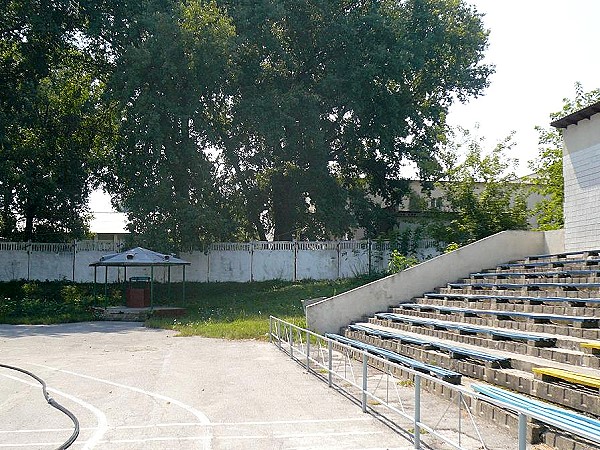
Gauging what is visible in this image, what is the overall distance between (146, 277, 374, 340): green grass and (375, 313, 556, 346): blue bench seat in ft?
11.8

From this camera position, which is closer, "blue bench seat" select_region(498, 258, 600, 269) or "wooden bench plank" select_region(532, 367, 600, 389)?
"wooden bench plank" select_region(532, 367, 600, 389)

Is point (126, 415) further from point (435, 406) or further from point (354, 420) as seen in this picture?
point (435, 406)

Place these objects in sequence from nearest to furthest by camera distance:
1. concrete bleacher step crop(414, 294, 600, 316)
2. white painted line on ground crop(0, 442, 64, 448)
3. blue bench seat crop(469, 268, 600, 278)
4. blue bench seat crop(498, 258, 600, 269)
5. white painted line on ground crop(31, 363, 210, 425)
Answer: white painted line on ground crop(0, 442, 64, 448) < white painted line on ground crop(31, 363, 210, 425) < concrete bleacher step crop(414, 294, 600, 316) < blue bench seat crop(469, 268, 600, 278) < blue bench seat crop(498, 258, 600, 269)

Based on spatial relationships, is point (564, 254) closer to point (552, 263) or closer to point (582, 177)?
point (552, 263)

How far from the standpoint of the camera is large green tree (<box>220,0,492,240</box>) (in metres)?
32.2

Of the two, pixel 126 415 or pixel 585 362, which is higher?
pixel 585 362

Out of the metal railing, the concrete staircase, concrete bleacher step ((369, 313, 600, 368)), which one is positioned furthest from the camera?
concrete bleacher step ((369, 313, 600, 368))

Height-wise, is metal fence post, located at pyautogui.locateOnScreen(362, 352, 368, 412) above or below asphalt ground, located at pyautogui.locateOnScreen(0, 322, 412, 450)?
above

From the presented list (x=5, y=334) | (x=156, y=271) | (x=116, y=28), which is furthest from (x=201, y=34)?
(x=5, y=334)

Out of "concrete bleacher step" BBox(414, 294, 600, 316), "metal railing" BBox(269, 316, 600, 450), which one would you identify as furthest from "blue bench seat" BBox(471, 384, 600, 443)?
"concrete bleacher step" BBox(414, 294, 600, 316)

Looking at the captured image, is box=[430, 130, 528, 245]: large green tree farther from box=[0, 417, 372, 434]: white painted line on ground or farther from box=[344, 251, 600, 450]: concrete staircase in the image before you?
box=[0, 417, 372, 434]: white painted line on ground

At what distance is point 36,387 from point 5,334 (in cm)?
1036

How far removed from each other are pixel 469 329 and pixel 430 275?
695 centimetres

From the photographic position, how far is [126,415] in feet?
32.8
